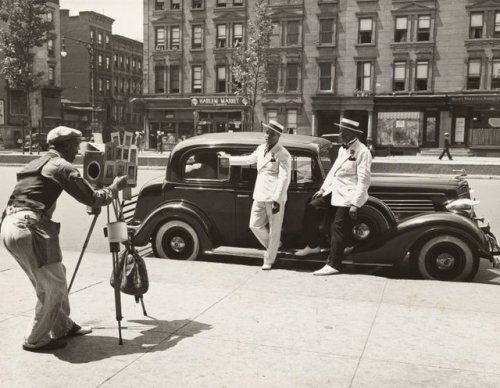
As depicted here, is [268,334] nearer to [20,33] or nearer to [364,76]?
[364,76]

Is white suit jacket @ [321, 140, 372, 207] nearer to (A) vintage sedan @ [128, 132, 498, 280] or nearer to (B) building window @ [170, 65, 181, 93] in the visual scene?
(A) vintage sedan @ [128, 132, 498, 280]

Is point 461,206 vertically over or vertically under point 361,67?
under

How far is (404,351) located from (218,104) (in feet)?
143

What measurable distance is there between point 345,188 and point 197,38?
143 feet

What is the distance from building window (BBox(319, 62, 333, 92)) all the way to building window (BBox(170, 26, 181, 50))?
12.7m

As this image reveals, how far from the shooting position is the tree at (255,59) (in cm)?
4144

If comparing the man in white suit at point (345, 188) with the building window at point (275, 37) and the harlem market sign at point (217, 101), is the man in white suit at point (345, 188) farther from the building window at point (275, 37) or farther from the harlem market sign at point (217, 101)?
the harlem market sign at point (217, 101)

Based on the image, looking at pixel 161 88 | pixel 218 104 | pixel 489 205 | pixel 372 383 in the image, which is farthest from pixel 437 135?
pixel 372 383

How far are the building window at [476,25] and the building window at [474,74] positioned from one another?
1782 millimetres

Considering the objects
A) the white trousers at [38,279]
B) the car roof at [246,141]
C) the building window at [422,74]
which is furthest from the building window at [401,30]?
the white trousers at [38,279]

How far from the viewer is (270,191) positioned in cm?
698

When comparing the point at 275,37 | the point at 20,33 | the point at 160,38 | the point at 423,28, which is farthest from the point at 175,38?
the point at 423,28

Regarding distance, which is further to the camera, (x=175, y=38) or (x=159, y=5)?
(x=159, y=5)

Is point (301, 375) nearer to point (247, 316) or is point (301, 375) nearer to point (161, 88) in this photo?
point (247, 316)
